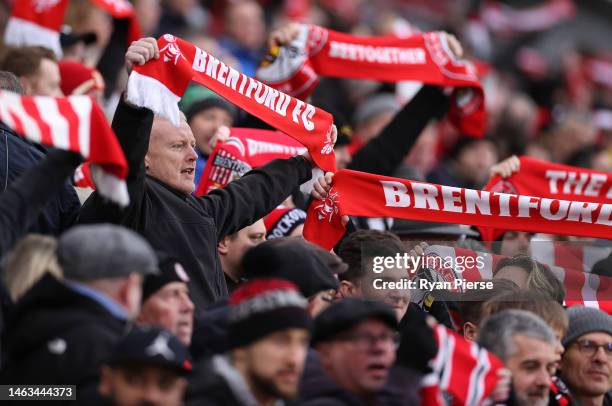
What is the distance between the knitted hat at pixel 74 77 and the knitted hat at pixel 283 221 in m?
1.66

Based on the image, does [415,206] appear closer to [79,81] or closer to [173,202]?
[173,202]

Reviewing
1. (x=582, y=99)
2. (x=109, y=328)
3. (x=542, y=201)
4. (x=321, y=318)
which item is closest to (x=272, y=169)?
(x=542, y=201)

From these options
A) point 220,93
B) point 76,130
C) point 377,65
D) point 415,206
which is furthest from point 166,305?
point 377,65

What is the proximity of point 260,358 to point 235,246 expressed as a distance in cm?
256

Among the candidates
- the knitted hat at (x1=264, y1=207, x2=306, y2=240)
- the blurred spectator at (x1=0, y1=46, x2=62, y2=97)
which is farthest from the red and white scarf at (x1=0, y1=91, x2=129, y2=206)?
the blurred spectator at (x1=0, y1=46, x2=62, y2=97)

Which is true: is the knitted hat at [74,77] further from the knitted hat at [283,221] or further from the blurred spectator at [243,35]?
the blurred spectator at [243,35]

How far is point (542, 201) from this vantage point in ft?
25.1

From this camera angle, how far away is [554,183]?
885 cm

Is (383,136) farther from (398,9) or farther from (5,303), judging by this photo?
(398,9)

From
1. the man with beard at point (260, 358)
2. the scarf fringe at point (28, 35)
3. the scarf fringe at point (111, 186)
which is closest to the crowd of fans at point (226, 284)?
the man with beard at point (260, 358)

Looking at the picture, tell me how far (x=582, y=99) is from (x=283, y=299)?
1453 centimetres

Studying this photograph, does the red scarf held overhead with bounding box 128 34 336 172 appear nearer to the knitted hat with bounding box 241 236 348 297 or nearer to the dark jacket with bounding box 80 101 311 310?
the dark jacket with bounding box 80 101 311 310

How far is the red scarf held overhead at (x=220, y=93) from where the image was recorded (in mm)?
6352

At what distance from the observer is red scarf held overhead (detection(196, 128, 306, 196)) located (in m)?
8.04
